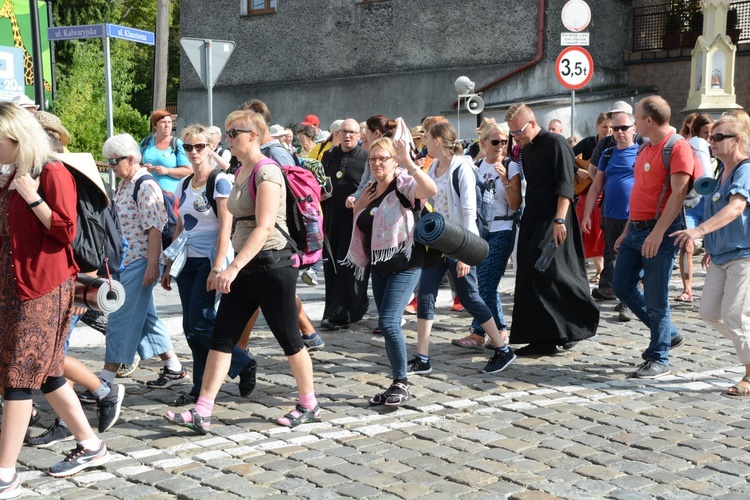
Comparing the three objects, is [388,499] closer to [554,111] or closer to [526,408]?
[526,408]

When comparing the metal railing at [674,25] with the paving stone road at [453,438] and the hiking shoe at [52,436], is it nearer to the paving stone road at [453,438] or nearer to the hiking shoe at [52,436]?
the paving stone road at [453,438]

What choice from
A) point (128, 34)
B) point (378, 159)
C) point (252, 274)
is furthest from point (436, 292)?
point (128, 34)

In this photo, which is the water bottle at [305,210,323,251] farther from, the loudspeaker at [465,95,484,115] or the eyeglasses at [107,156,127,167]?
the loudspeaker at [465,95,484,115]

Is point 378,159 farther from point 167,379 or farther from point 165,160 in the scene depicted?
point 165,160

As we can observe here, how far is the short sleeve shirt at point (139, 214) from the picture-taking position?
6.66m

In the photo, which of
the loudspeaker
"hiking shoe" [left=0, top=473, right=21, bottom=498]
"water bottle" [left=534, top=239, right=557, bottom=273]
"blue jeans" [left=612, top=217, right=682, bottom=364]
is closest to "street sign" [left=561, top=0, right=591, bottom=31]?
the loudspeaker

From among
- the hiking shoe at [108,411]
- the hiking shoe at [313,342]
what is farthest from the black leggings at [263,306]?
the hiking shoe at [313,342]

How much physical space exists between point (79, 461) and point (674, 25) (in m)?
21.8

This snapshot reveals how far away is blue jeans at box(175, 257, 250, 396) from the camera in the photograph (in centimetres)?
656

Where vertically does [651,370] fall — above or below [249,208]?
below

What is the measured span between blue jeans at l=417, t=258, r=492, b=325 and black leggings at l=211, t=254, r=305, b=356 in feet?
4.70

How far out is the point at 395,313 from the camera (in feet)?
21.4

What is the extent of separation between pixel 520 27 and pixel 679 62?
12.5 feet

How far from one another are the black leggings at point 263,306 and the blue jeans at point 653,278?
2587mm
